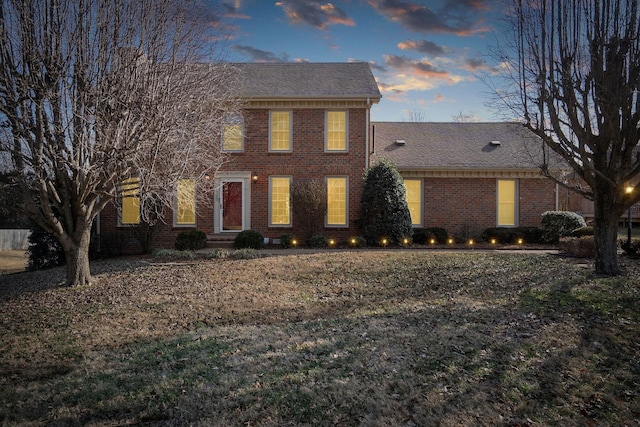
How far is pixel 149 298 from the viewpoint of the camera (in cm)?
792

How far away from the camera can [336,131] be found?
1573cm

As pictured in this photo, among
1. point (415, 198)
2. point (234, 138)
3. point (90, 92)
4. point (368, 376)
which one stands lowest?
point (368, 376)

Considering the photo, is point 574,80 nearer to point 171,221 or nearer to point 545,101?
point 545,101

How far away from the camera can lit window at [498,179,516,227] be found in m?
16.8

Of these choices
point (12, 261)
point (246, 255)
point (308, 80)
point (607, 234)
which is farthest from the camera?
point (12, 261)

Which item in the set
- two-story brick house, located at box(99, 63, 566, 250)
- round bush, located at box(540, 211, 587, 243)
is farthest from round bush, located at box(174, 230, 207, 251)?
A: round bush, located at box(540, 211, 587, 243)

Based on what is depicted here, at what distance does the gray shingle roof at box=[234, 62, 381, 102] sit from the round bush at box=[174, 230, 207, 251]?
16.6ft

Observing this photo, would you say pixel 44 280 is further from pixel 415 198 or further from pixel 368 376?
pixel 415 198

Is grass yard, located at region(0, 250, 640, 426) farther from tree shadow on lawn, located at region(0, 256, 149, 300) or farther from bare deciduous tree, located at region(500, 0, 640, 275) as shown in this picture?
bare deciduous tree, located at region(500, 0, 640, 275)

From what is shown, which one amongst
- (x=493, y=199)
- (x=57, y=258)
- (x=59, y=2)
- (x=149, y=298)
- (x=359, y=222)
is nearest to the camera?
(x=59, y=2)

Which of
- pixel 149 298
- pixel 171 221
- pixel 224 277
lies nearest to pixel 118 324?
pixel 149 298

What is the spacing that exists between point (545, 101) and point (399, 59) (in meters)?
10.4

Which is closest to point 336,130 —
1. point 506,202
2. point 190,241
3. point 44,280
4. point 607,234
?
point 190,241

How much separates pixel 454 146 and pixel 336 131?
17.9ft
